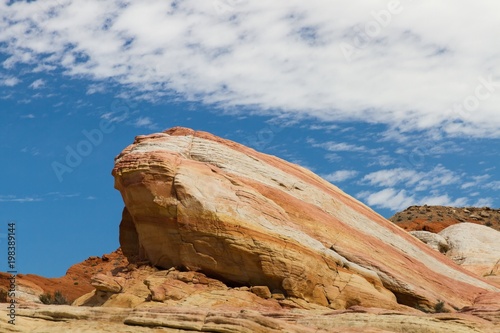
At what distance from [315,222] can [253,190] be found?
9.40ft

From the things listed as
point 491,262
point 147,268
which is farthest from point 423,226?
point 147,268

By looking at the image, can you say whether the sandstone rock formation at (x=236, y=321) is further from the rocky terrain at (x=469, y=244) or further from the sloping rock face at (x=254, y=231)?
the rocky terrain at (x=469, y=244)

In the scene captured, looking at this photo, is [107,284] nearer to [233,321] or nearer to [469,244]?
[233,321]

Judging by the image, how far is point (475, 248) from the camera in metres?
49.6

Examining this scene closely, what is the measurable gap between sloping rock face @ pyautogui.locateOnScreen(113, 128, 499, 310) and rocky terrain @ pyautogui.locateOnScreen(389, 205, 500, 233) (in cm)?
3948

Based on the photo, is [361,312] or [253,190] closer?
[361,312]

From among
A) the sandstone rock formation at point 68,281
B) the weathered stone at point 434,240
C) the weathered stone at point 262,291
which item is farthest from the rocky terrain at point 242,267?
the weathered stone at point 434,240

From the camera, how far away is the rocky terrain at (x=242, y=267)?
87.8 ft

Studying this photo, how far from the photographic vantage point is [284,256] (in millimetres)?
30266

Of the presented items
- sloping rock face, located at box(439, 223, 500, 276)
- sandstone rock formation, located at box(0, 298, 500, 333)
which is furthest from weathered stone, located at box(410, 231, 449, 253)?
sandstone rock formation, located at box(0, 298, 500, 333)

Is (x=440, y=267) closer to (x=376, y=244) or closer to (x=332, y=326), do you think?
(x=376, y=244)

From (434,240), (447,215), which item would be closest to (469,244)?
(434,240)

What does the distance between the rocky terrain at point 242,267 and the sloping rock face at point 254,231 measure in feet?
0.17

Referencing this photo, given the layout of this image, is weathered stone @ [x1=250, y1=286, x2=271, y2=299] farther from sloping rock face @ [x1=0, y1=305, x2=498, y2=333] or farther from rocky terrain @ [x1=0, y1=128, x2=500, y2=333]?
sloping rock face @ [x1=0, y1=305, x2=498, y2=333]
